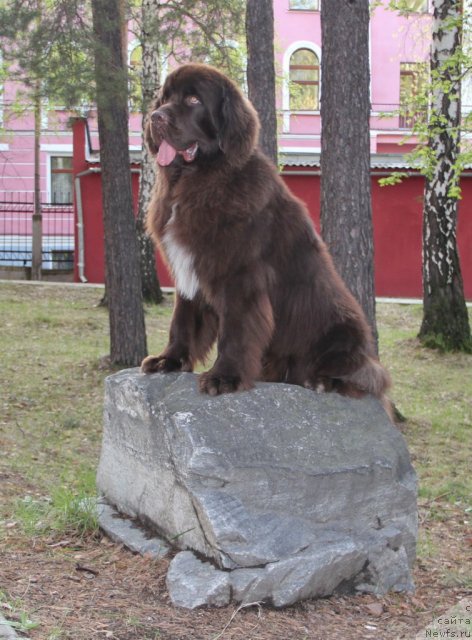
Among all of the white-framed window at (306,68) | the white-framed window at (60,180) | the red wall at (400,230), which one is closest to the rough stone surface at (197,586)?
the red wall at (400,230)

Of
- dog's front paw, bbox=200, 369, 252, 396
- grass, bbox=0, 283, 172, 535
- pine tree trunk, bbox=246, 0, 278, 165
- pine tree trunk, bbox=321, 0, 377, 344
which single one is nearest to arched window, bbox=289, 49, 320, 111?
grass, bbox=0, 283, 172, 535

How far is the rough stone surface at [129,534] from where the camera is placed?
416cm

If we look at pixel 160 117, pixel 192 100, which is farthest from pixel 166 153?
pixel 192 100

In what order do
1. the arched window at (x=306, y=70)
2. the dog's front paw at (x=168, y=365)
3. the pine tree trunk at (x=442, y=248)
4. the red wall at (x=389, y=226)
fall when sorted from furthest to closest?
1. the arched window at (x=306, y=70)
2. the red wall at (x=389, y=226)
3. the pine tree trunk at (x=442, y=248)
4. the dog's front paw at (x=168, y=365)

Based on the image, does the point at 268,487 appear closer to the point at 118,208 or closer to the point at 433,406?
the point at 433,406

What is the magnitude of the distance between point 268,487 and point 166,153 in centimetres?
172

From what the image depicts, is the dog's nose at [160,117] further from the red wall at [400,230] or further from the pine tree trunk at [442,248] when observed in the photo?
the red wall at [400,230]

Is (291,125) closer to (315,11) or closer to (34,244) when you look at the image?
(315,11)

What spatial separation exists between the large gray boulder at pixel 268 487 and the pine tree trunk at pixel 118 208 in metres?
5.45

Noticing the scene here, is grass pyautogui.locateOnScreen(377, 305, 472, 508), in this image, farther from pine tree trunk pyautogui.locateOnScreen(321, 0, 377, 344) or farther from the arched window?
the arched window

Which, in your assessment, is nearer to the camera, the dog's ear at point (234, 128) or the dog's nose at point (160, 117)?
the dog's nose at point (160, 117)

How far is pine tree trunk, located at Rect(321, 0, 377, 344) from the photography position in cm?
683

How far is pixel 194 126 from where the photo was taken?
4.00 meters

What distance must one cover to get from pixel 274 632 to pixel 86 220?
644 inches
